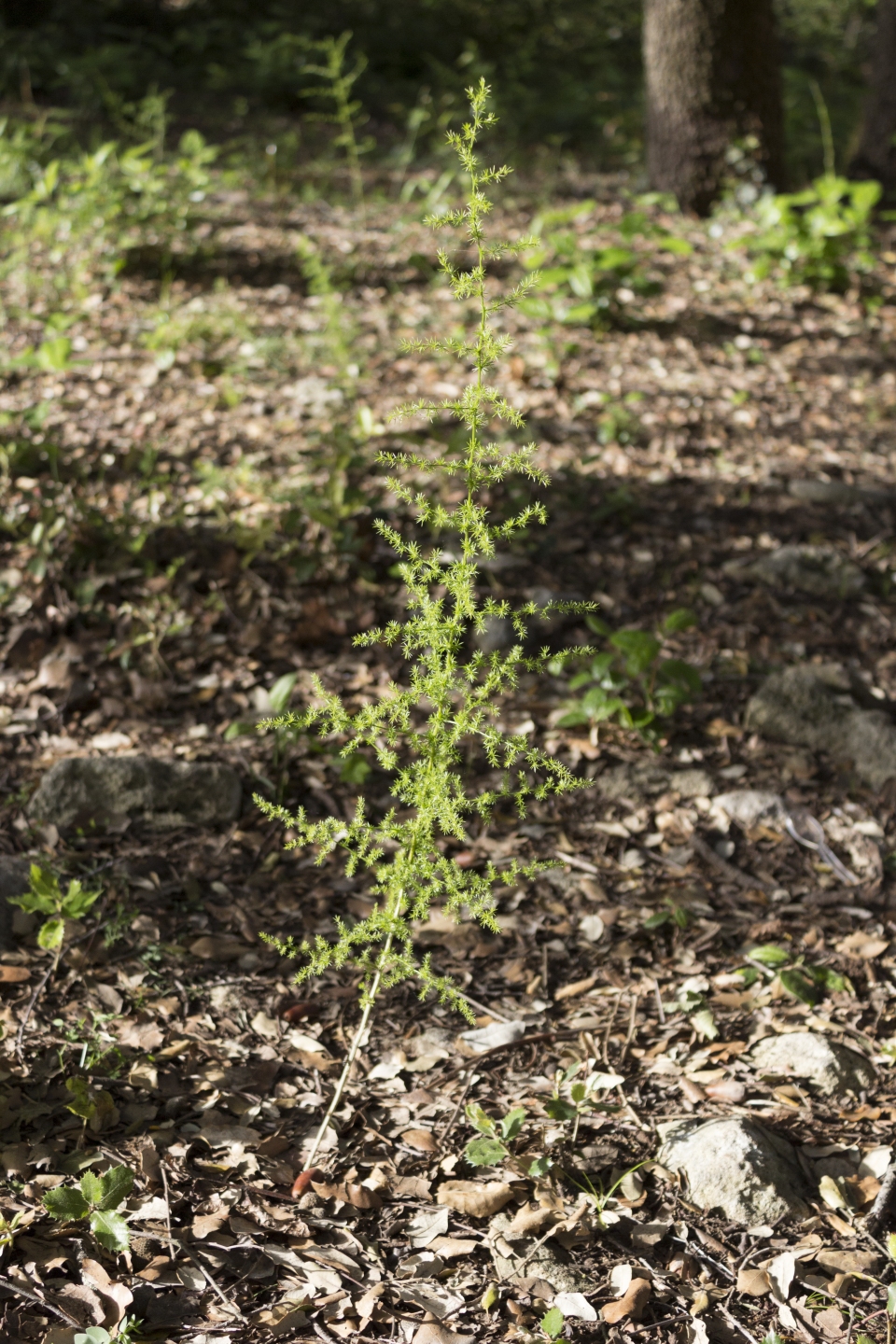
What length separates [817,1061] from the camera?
2.40 m

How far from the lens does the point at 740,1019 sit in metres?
2.58

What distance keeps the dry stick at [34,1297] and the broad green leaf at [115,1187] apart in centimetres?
16

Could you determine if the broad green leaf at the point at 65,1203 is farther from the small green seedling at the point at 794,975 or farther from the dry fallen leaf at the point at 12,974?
the small green seedling at the point at 794,975

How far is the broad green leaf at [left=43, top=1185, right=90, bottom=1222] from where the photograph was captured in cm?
185

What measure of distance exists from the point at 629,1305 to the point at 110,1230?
93 centimetres

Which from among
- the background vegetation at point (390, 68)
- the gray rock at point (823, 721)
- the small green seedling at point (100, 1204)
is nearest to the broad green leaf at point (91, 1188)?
the small green seedling at point (100, 1204)

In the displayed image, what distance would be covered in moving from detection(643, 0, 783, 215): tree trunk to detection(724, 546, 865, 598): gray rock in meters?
3.45

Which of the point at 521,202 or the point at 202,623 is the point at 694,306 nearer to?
the point at 521,202

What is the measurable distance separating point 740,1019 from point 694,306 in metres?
4.30


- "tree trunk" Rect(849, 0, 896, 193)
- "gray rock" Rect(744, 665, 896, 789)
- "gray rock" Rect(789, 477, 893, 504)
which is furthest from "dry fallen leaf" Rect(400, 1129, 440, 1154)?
"tree trunk" Rect(849, 0, 896, 193)

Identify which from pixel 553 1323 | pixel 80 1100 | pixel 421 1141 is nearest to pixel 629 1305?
pixel 553 1323

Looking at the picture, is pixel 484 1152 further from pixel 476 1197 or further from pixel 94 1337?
pixel 94 1337

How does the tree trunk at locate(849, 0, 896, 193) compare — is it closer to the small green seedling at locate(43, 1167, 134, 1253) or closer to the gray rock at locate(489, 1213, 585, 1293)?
the gray rock at locate(489, 1213, 585, 1293)

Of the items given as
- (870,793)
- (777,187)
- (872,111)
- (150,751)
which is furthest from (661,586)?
(872,111)
